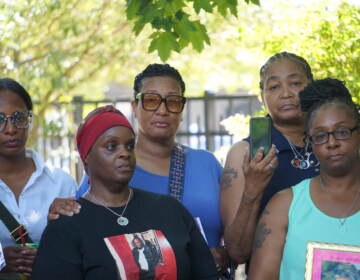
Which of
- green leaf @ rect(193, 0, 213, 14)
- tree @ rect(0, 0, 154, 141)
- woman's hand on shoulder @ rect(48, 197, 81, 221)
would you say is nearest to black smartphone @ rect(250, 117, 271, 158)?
woman's hand on shoulder @ rect(48, 197, 81, 221)

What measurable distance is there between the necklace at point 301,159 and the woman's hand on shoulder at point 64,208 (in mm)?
1380

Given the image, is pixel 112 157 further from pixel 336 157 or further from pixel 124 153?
pixel 336 157

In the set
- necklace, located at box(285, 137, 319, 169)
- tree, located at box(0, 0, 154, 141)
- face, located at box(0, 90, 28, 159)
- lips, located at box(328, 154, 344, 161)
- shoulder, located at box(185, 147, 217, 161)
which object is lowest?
lips, located at box(328, 154, 344, 161)

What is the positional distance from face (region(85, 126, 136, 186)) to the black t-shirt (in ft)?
0.51

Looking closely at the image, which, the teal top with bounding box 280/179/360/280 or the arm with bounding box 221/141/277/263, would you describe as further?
the arm with bounding box 221/141/277/263

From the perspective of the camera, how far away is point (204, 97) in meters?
10.0

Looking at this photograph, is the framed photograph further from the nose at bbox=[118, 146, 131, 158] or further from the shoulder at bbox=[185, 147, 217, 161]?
the shoulder at bbox=[185, 147, 217, 161]

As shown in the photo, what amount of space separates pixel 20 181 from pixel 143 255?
130 centimetres

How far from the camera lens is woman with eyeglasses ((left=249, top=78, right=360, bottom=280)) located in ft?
11.1

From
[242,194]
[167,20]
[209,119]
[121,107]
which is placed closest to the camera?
[242,194]

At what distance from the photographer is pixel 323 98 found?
367 cm

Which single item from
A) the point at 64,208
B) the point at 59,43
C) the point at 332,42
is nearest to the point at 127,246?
the point at 64,208

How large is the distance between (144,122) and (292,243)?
1.40 meters

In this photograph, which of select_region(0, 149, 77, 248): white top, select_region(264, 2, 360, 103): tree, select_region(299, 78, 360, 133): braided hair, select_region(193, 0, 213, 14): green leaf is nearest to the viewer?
select_region(299, 78, 360, 133): braided hair
